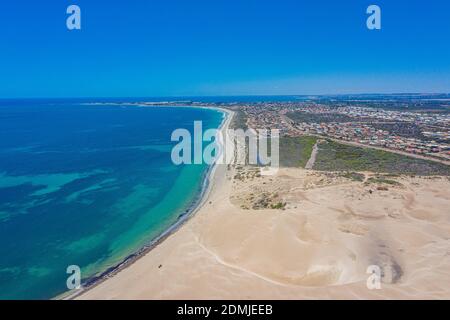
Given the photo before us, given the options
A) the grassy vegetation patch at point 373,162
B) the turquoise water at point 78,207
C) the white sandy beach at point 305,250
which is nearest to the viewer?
the white sandy beach at point 305,250

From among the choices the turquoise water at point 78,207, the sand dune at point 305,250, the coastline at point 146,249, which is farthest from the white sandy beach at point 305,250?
the turquoise water at point 78,207

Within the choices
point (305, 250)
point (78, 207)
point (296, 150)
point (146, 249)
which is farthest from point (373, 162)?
point (78, 207)

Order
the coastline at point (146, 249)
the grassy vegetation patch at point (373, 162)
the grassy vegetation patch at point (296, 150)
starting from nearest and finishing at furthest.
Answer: the coastline at point (146, 249) → the grassy vegetation patch at point (373, 162) → the grassy vegetation patch at point (296, 150)

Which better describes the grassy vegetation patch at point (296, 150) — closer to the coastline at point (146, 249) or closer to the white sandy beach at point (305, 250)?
the coastline at point (146, 249)

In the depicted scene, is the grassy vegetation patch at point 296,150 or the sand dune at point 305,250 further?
the grassy vegetation patch at point 296,150

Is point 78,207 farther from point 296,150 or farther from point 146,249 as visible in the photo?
point 296,150

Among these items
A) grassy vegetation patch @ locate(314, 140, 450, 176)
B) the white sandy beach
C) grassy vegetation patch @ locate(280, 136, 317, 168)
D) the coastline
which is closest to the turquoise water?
the coastline
